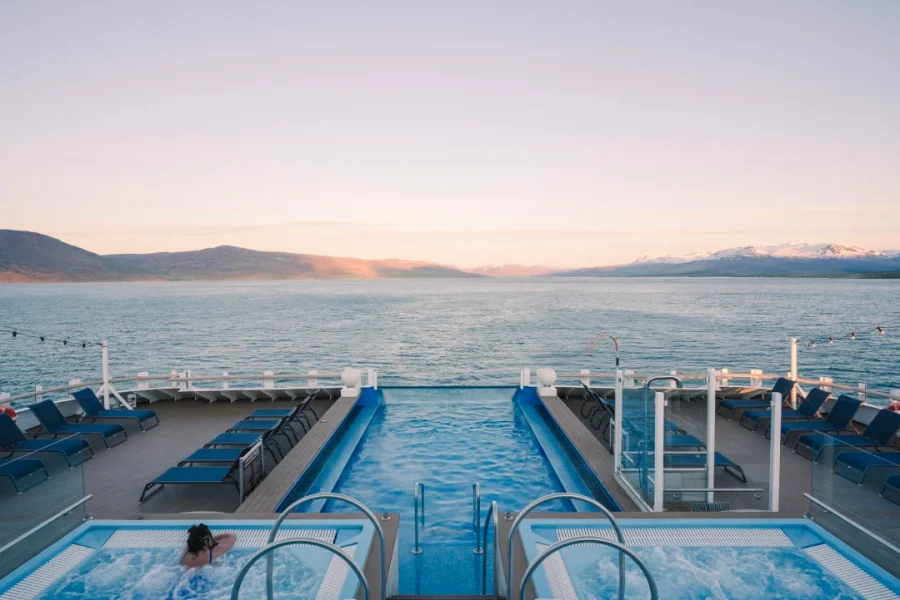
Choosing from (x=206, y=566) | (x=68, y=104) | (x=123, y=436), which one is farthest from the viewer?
(x=68, y=104)

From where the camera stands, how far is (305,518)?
15.5ft

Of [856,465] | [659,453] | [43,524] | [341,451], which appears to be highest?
[856,465]

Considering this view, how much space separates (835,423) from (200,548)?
8898mm

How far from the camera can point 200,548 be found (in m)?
4.21

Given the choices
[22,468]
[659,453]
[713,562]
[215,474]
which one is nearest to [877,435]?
[659,453]

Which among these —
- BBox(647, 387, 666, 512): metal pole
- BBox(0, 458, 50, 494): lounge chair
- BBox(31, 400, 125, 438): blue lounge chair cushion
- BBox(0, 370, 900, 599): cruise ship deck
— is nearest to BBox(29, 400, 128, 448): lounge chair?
BBox(31, 400, 125, 438): blue lounge chair cushion

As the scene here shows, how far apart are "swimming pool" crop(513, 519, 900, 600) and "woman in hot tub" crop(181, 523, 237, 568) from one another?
8.49 feet

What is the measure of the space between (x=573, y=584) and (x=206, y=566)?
9.76 ft

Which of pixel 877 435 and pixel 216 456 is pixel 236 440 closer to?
pixel 216 456

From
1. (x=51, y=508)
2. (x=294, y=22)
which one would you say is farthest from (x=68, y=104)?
(x=51, y=508)

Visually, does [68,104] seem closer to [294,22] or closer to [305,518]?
[294,22]

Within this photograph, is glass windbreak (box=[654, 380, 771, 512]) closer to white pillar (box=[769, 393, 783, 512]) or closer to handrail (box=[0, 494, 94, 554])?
white pillar (box=[769, 393, 783, 512])

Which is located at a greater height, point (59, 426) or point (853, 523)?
point (853, 523)

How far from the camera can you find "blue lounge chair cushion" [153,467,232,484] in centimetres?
578
